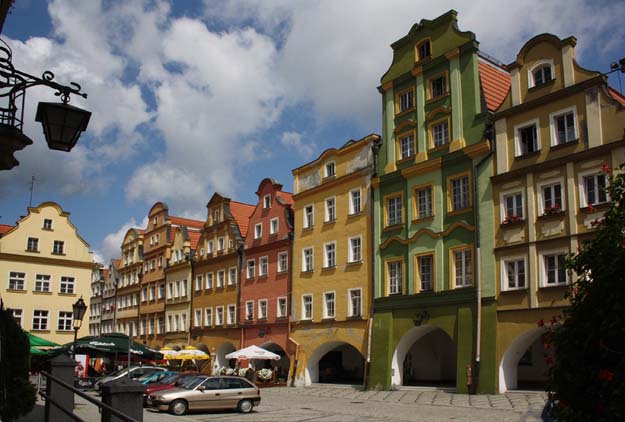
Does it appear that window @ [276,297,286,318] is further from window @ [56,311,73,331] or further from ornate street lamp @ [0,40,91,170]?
ornate street lamp @ [0,40,91,170]

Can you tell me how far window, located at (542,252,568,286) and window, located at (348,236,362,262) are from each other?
473 inches

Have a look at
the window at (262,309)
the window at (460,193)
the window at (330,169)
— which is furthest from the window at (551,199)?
the window at (262,309)

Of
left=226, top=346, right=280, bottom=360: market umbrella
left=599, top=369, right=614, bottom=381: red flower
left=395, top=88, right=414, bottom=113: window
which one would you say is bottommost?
left=226, top=346, right=280, bottom=360: market umbrella

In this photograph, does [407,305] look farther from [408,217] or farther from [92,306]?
[92,306]

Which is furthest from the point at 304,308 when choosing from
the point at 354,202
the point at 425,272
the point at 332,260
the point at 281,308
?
the point at 425,272

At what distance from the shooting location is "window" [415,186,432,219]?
3381 centimetres

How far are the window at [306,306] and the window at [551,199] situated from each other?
16.8 meters

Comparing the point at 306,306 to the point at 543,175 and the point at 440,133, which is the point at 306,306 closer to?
the point at 440,133

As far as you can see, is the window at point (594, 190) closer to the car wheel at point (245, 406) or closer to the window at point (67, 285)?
the car wheel at point (245, 406)

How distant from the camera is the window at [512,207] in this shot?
29.3 meters

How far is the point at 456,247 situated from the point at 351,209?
844 centimetres

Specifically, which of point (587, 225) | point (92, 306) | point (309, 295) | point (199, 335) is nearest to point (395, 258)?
point (309, 295)

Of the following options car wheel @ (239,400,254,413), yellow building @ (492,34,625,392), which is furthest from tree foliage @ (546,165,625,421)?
car wheel @ (239,400,254,413)

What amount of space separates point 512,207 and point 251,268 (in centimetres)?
2255
